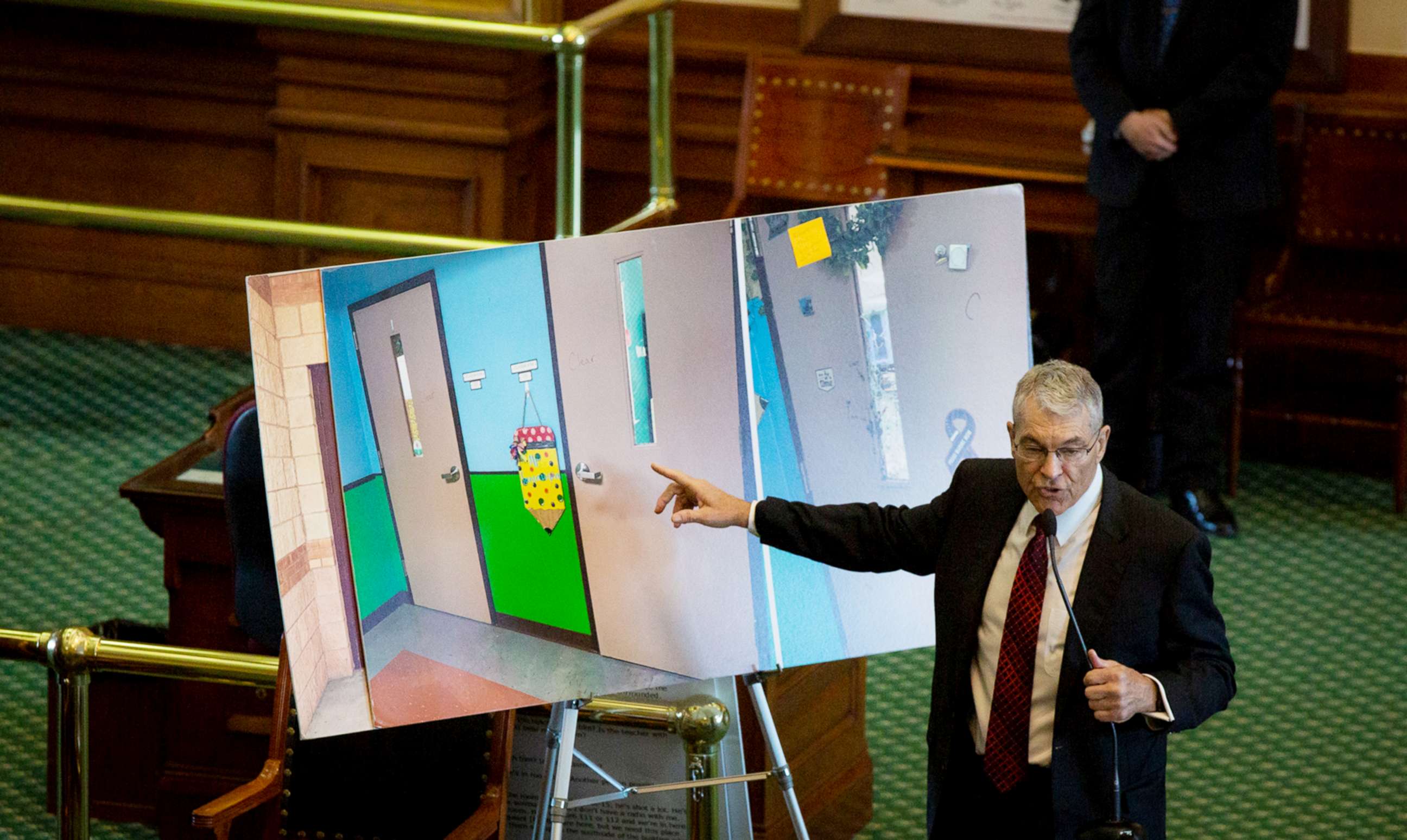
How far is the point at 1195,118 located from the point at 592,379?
2706 millimetres

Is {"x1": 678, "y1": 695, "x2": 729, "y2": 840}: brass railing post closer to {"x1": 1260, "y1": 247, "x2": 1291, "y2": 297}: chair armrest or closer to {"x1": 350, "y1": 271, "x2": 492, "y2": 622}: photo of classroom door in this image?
{"x1": 350, "y1": 271, "x2": 492, "y2": 622}: photo of classroom door

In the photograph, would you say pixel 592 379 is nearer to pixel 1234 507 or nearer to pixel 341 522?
pixel 341 522

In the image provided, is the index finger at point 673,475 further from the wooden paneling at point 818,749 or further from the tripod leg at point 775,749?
the wooden paneling at point 818,749

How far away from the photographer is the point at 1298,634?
4.48m

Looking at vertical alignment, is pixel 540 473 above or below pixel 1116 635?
above

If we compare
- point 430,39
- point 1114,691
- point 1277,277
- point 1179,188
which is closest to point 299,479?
point 1114,691

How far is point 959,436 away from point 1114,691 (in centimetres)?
77

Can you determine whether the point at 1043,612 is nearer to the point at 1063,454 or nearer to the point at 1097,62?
the point at 1063,454

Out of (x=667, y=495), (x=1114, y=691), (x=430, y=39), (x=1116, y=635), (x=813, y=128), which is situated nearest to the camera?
(x=1114, y=691)

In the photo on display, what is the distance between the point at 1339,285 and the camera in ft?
18.5

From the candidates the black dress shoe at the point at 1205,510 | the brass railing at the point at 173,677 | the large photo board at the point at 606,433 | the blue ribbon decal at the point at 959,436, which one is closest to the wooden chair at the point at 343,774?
the brass railing at the point at 173,677

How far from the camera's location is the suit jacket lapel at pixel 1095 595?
229 centimetres

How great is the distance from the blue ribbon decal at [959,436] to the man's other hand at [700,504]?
45 cm

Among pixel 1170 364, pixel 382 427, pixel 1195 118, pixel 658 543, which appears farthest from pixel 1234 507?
pixel 382 427
